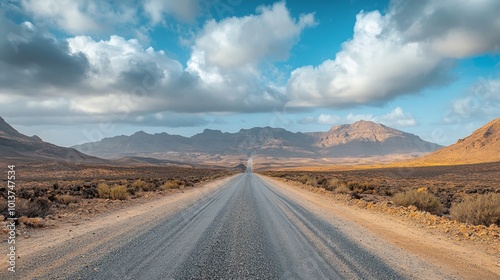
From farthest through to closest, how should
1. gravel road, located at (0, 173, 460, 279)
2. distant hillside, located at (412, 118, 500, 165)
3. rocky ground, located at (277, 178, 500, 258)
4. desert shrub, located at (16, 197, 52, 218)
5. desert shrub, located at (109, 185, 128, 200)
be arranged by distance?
distant hillside, located at (412, 118, 500, 165) < desert shrub, located at (109, 185, 128, 200) < desert shrub, located at (16, 197, 52, 218) < rocky ground, located at (277, 178, 500, 258) < gravel road, located at (0, 173, 460, 279)

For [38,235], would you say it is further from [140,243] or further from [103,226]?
[140,243]

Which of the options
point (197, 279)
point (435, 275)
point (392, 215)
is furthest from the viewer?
point (392, 215)

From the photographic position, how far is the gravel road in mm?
5359

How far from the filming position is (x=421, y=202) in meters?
15.1

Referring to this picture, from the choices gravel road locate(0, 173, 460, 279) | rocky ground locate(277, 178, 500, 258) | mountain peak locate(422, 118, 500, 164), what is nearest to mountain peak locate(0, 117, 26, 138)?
gravel road locate(0, 173, 460, 279)

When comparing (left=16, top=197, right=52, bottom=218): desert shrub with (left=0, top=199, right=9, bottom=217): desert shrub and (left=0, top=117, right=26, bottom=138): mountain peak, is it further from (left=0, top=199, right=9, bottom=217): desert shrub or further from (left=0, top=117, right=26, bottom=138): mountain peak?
(left=0, top=117, right=26, bottom=138): mountain peak

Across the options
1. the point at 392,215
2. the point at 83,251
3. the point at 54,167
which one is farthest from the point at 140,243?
the point at 54,167

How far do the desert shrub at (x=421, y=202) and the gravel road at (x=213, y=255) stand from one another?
7.54 meters

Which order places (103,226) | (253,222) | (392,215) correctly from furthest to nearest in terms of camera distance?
1. (392,215)
2. (253,222)
3. (103,226)

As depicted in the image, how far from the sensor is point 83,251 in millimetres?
6676

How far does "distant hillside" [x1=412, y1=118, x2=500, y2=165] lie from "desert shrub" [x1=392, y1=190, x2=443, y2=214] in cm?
10682

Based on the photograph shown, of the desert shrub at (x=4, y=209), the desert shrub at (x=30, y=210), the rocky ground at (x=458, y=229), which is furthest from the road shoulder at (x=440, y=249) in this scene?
the desert shrub at (x=4, y=209)

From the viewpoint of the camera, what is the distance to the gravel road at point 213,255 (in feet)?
17.6

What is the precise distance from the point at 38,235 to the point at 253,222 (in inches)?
235
